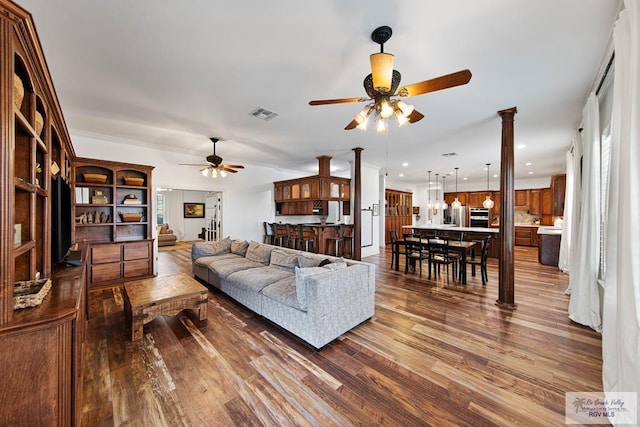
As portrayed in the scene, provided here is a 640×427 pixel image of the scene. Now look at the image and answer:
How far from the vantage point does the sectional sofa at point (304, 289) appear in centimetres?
249

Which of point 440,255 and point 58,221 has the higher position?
point 58,221

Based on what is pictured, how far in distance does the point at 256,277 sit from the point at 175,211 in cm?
964

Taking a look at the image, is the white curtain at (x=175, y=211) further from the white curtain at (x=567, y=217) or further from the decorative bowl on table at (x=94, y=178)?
the white curtain at (x=567, y=217)

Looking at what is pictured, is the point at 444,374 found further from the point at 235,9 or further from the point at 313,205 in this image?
the point at 313,205

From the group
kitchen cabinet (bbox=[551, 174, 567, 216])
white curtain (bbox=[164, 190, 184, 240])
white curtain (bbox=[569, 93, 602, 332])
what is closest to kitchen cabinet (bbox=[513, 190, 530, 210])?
kitchen cabinet (bbox=[551, 174, 567, 216])

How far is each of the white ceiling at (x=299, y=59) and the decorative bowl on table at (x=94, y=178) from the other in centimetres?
79

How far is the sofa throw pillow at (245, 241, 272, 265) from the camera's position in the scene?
4234 millimetres

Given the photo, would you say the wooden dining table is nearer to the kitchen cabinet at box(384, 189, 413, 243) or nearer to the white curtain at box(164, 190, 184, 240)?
the kitchen cabinet at box(384, 189, 413, 243)

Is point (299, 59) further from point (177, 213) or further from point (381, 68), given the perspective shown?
point (177, 213)

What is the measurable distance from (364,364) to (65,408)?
77.1 inches

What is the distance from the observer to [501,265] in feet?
11.9

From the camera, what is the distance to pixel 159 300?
2771 mm

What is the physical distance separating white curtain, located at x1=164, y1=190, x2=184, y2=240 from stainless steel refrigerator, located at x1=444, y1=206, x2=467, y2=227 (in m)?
12.4

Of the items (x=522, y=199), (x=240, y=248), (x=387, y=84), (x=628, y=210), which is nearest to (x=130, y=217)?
(x=240, y=248)
